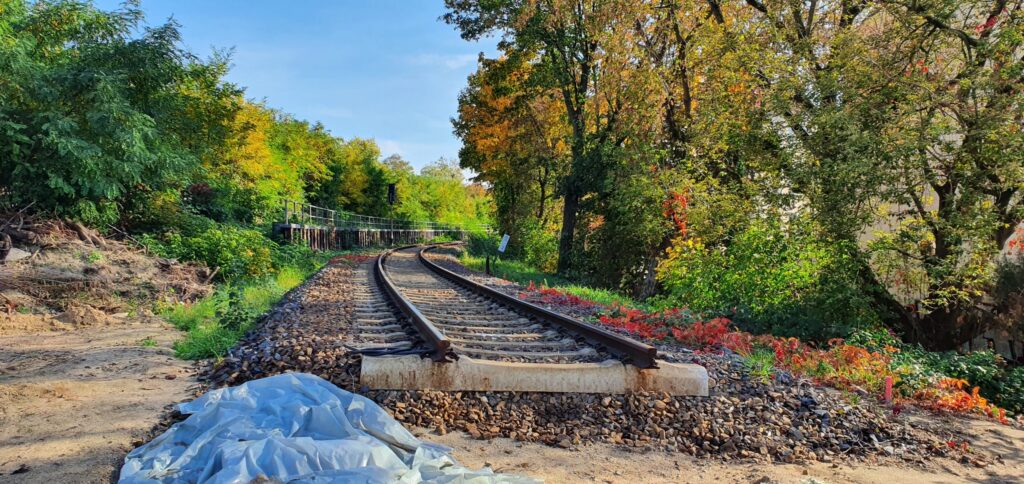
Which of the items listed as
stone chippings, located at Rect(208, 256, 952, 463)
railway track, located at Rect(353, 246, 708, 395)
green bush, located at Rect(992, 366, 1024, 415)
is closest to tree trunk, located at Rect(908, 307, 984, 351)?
green bush, located at Rect(992, 366, 1024, 415)

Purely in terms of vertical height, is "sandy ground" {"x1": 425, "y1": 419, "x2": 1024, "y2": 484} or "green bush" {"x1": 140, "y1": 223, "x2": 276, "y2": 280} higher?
"green bush" {"x1": 140, "y1": 223, "x2": 276, "y2": 280}

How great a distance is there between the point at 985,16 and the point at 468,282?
969cm

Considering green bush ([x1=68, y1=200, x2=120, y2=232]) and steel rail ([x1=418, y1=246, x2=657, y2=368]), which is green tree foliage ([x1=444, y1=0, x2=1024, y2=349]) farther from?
green bush ([x1=68, y1=200, x2=120, y2=232])

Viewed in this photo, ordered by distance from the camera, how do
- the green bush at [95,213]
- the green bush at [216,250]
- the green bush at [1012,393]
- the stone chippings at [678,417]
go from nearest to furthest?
the stone chippings at [678,417] < the green bush at [1012,393] < the green bush at [95,213] < the green bush at [216,250]

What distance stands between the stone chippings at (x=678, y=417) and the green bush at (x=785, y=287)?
3738mm

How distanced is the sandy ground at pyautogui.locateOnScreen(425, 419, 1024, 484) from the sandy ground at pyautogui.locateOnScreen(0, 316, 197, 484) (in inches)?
71.8

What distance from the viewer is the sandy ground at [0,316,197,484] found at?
306cm

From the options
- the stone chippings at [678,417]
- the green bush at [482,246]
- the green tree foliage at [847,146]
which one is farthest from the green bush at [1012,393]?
the green bush at [482,246]

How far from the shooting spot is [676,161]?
581 inches

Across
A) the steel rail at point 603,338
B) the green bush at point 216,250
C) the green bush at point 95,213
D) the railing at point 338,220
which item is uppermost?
the railing at point 338,220

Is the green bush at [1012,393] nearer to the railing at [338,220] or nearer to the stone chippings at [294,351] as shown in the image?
the stone chippings at [294,351]

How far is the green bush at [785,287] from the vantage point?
812 centimetres

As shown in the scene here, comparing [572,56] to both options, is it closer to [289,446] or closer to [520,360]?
[520,360]

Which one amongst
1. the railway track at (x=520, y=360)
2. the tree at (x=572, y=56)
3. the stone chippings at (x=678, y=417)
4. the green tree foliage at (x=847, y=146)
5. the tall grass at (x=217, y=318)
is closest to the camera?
the stone chippings at (x=678, y=417)
